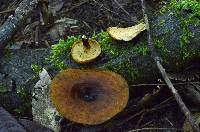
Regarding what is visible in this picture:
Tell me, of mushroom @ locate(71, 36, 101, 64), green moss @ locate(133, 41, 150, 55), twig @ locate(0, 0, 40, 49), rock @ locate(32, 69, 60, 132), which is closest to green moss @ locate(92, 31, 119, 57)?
mushroom @ locate(71, 36, 101, 64)

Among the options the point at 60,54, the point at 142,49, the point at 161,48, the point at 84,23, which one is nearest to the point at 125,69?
the point at 142,49

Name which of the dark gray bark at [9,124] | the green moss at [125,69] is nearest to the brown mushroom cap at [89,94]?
the green moss at [125,69]

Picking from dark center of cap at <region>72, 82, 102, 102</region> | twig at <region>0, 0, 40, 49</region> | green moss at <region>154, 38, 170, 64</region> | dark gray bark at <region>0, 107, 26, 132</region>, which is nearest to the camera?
dark gray bark at <region>0, 107, 26, 132</region>

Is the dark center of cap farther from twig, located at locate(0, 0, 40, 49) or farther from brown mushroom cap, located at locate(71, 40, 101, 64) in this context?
twig, located at locate(0, 0, 40, 49)

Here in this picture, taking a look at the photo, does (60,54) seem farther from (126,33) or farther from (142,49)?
(142,49)

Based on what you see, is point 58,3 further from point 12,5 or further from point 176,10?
point 176,10
